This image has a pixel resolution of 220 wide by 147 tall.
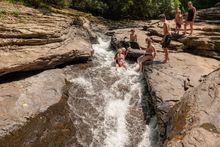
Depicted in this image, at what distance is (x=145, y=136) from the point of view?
9953 mm

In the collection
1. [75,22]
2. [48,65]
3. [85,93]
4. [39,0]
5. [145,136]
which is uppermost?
[39,0]

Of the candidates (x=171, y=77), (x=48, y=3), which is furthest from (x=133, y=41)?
(x=48, y=3)

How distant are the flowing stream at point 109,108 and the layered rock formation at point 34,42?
114 cm

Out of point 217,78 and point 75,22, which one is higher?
point 75,22

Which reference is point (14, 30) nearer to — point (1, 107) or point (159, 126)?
point (1, 107)

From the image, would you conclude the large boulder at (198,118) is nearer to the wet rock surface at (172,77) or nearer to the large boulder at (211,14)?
the wet rock surface at (172,77)

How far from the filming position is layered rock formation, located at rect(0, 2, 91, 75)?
1207 centimetres

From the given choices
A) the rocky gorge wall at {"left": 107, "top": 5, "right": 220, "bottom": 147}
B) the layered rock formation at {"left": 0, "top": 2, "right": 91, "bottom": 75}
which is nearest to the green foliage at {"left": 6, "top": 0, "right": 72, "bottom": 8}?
the layered rock formation at {"left": 0, "top": 2, "right": 91, "bottom": 75}

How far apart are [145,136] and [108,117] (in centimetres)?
163

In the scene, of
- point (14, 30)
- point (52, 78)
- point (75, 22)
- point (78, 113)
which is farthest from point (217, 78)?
point (75, 22)

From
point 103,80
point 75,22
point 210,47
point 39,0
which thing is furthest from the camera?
point 39,0

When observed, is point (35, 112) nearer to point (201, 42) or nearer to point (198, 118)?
point (198, 118)

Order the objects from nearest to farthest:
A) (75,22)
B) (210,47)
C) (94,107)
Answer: (94,107) < (210,47) < (75,22)

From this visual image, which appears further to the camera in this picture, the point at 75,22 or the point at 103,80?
the point at 75,22
